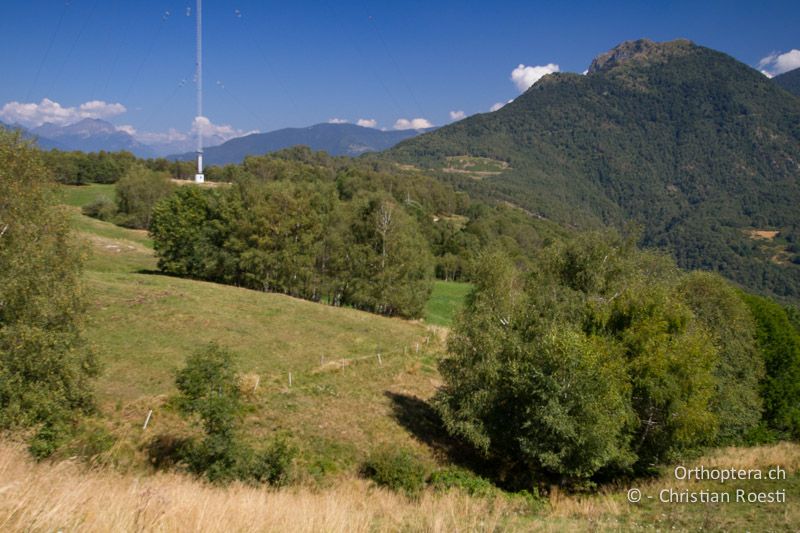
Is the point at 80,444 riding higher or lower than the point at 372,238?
lower

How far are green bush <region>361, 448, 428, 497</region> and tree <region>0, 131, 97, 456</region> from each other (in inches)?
455

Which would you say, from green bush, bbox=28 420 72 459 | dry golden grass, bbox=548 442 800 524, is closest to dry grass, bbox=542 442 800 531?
dry golden grass, bbox=548 442 800 524

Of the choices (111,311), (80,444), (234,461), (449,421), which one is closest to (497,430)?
(449,421)

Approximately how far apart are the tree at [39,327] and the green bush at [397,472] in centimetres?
1155

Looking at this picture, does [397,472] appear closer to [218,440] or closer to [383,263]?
[218,440]

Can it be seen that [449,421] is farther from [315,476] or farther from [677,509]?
[677,509]

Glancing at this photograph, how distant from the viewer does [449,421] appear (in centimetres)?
2341

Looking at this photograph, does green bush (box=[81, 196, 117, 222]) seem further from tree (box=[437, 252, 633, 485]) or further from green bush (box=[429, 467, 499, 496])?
green bush (box=[429, 467, 499, 496])

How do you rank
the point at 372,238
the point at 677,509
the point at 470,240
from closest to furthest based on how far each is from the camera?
the point at 677,509 → the point at 372,238 → the point at 470,240

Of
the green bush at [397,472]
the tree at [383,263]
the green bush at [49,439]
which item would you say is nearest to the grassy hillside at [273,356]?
the green bush at [397,472]

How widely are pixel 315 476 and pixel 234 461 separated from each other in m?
4.03

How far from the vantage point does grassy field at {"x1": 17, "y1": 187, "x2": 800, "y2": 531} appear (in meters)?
7.11

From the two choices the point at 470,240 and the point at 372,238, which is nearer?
the point at 372,238

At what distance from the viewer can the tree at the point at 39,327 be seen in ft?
51.0
